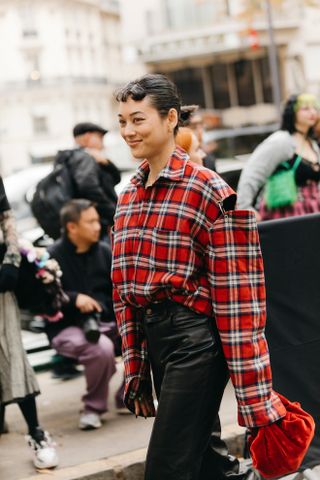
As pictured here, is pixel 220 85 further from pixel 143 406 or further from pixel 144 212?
pixel 144 212

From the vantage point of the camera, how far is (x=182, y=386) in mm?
3541

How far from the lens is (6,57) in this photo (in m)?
53.0

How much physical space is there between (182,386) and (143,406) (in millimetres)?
466

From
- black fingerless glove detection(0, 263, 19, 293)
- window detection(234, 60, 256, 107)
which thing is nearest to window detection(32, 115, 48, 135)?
window detection(234, 60, 256, 107)

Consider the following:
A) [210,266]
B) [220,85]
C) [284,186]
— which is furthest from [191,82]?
[210,266]

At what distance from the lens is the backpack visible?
7.04m

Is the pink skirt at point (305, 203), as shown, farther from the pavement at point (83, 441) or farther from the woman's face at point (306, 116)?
the pavement at point (83, 441)

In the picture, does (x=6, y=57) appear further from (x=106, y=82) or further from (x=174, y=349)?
(x=174, y=349)

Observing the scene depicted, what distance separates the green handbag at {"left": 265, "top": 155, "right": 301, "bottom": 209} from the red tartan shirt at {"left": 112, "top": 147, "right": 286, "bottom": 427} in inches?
113

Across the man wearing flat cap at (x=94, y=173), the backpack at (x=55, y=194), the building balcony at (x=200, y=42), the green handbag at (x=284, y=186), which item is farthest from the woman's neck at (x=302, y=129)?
the building balcony at (x=200, y=42)

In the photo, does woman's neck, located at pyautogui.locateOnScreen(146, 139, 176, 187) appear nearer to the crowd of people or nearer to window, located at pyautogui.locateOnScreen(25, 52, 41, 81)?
the crowd of people

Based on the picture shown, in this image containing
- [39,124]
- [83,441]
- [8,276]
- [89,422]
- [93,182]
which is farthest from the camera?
[39,124]

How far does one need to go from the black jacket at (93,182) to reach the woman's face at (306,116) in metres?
1.50

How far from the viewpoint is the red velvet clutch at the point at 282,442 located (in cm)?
364
